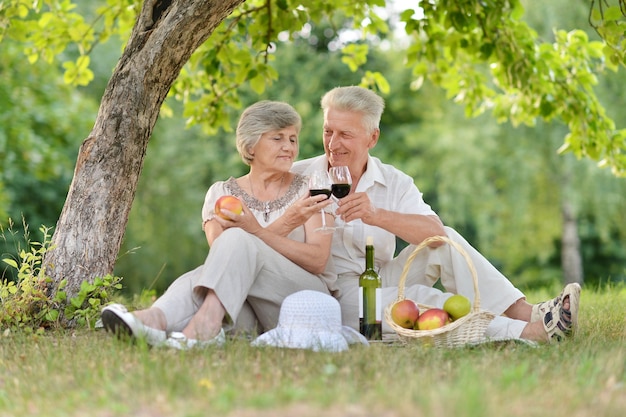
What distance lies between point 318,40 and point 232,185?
14832 mm

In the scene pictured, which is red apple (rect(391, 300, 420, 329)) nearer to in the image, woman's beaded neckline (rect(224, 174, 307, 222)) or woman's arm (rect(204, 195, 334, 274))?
woman's arm (rect(204, 195, 334, 274))

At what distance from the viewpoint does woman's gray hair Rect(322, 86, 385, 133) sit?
549 cm

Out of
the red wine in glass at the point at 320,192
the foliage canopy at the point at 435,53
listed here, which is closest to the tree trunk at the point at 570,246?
the foliage canopy at the point at 435,53

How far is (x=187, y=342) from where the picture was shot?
13.9ft

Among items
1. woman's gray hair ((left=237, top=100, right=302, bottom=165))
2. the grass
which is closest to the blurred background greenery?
woman's gray hair ((left=237, top=100, right=302, bottom=165))

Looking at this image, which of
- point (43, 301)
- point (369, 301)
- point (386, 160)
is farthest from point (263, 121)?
point (386, 160)

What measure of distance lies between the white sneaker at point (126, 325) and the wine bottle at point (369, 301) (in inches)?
45.0

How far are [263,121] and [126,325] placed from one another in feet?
5.07

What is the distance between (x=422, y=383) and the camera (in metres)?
3.23

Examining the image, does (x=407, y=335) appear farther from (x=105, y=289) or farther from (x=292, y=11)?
(x=292, y=11)

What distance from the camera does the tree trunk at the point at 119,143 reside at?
219 inches

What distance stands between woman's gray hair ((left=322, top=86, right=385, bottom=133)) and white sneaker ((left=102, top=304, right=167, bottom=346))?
1.97m

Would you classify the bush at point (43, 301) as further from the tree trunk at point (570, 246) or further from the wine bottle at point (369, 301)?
the tree trunk at point (570, 246)

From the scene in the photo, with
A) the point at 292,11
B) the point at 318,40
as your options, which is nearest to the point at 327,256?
the point at 292,11
